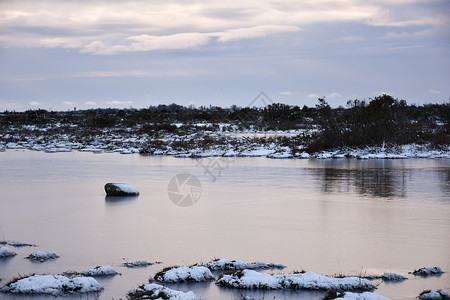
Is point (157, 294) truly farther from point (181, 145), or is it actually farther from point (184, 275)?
point (181, 145)

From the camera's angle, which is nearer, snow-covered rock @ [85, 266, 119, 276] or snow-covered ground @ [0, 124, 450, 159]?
snow-covered rock @ [85, 266, 119, 276]

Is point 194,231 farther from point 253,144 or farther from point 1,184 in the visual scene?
point 253,144

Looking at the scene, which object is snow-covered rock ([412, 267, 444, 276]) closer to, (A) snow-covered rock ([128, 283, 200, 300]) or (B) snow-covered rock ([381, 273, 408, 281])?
(B) snow-covered rock ([381, 273, 408, 281])

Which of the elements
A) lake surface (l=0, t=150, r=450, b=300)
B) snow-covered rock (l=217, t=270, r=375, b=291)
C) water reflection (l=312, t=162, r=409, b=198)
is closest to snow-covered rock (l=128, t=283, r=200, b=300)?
lake surface (l=0, t=150, r=450, b=300)

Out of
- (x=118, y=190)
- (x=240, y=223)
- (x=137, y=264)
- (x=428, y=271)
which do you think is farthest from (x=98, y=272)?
(x=118, y=190)

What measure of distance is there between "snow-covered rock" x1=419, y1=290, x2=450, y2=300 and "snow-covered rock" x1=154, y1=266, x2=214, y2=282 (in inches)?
120

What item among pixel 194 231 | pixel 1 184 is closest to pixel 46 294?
pixel 194 231

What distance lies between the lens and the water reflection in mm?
18953

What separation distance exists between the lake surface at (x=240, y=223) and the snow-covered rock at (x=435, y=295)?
0.24 metres

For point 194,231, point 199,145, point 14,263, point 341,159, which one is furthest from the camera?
point 199,145

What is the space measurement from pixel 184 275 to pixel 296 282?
5.54 feet

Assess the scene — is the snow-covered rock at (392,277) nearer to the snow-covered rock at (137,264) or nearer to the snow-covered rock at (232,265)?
the snow-covered rock at (232,265)

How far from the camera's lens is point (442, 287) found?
8.05m

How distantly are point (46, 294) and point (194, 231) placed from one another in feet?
16.8
